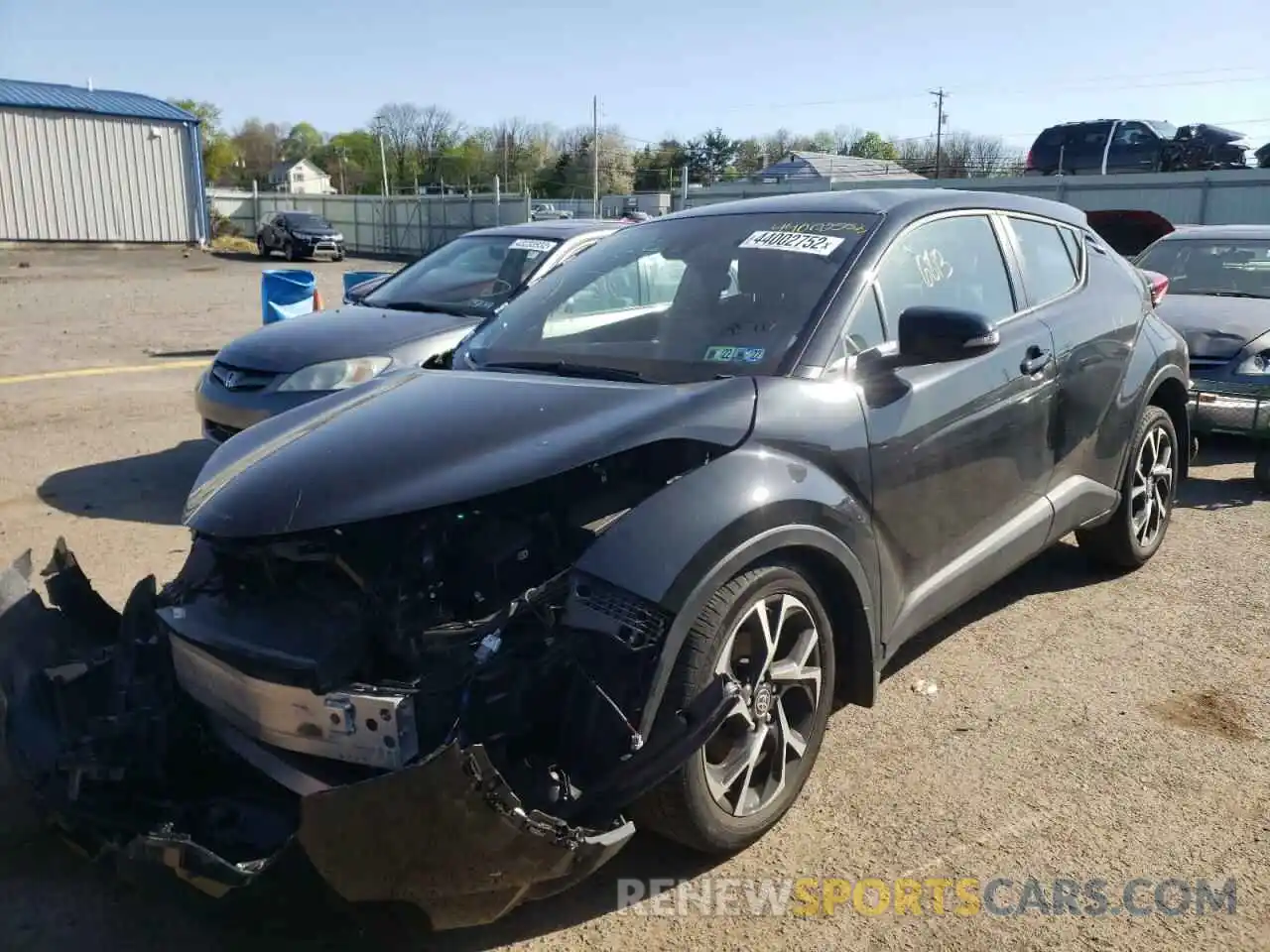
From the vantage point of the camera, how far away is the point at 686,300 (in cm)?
380

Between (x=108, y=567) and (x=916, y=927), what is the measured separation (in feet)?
13.9

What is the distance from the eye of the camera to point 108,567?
5.22m

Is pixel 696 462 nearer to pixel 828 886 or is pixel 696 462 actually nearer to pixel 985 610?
pixel 828 886

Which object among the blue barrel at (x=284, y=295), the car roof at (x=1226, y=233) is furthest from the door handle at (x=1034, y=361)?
the blue barrel at (x=284, y=295)

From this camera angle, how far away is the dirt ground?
106 inches

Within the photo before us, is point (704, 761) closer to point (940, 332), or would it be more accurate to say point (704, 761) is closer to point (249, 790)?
point (249, 790)

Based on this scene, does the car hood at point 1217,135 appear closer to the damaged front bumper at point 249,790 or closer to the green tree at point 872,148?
the damaged front bumper at point 249,790

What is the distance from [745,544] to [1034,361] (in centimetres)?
188

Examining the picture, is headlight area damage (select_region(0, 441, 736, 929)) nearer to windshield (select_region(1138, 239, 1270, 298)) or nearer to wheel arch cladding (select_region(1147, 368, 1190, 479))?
wheel arch cladding (select_region(1147, 368, 1190, 479))

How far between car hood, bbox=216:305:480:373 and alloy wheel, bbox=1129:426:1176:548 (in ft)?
13.2

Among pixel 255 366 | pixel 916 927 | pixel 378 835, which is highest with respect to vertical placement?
pixel 255 366

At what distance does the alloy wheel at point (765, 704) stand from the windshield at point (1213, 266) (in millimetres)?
7002

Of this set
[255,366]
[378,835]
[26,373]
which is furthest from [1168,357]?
[26,373]

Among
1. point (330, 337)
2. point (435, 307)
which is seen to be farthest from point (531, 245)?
point (330, 337)
